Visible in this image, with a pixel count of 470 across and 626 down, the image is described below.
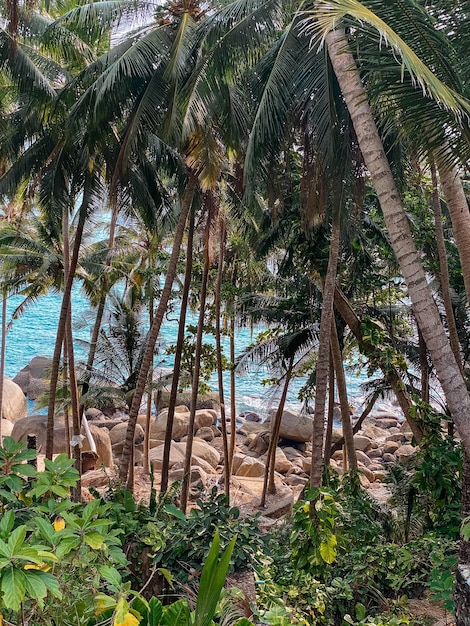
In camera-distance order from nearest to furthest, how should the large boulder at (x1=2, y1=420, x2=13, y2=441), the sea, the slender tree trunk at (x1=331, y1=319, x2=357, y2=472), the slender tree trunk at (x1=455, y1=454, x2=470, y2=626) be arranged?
the slender tree trunk at (x1=455, y1=454, x2=470, y2=626)
the slender tree trunk at (x1=331, y1=319, x2=357, y2=472)
the large boulder at (x1=2, y1=420, x2=13, y2=441)
the sea

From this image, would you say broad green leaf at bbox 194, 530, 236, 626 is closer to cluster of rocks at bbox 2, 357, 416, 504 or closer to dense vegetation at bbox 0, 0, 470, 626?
dense vegetation at bbox 0, 0, 470, 626

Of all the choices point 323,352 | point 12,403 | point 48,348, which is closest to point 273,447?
point 323,352

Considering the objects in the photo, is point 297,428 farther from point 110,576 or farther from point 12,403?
point 110,576

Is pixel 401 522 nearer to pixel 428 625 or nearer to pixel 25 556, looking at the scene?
pixel 428 625

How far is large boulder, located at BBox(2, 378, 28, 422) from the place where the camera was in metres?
22.4

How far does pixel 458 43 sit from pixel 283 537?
6399 mm

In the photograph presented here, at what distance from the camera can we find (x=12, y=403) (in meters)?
23.0

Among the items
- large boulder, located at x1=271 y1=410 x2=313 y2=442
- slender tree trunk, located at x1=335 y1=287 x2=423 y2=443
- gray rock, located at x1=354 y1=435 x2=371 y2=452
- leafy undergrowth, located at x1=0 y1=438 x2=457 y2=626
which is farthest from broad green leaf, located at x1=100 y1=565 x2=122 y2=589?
gray rock, located at x1=354 y1=435 x2=371 y2=452

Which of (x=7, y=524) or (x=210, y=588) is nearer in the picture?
(x=7, y=524)


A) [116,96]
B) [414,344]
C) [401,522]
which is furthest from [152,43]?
[414,344]

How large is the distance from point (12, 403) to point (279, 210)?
62.0ft

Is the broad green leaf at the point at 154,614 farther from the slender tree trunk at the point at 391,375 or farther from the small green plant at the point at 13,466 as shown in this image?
the slender tree trunk at the point at 391,375

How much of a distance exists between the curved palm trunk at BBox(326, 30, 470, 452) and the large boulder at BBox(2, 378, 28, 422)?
2154cm

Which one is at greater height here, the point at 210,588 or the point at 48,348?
the point at 210,588
